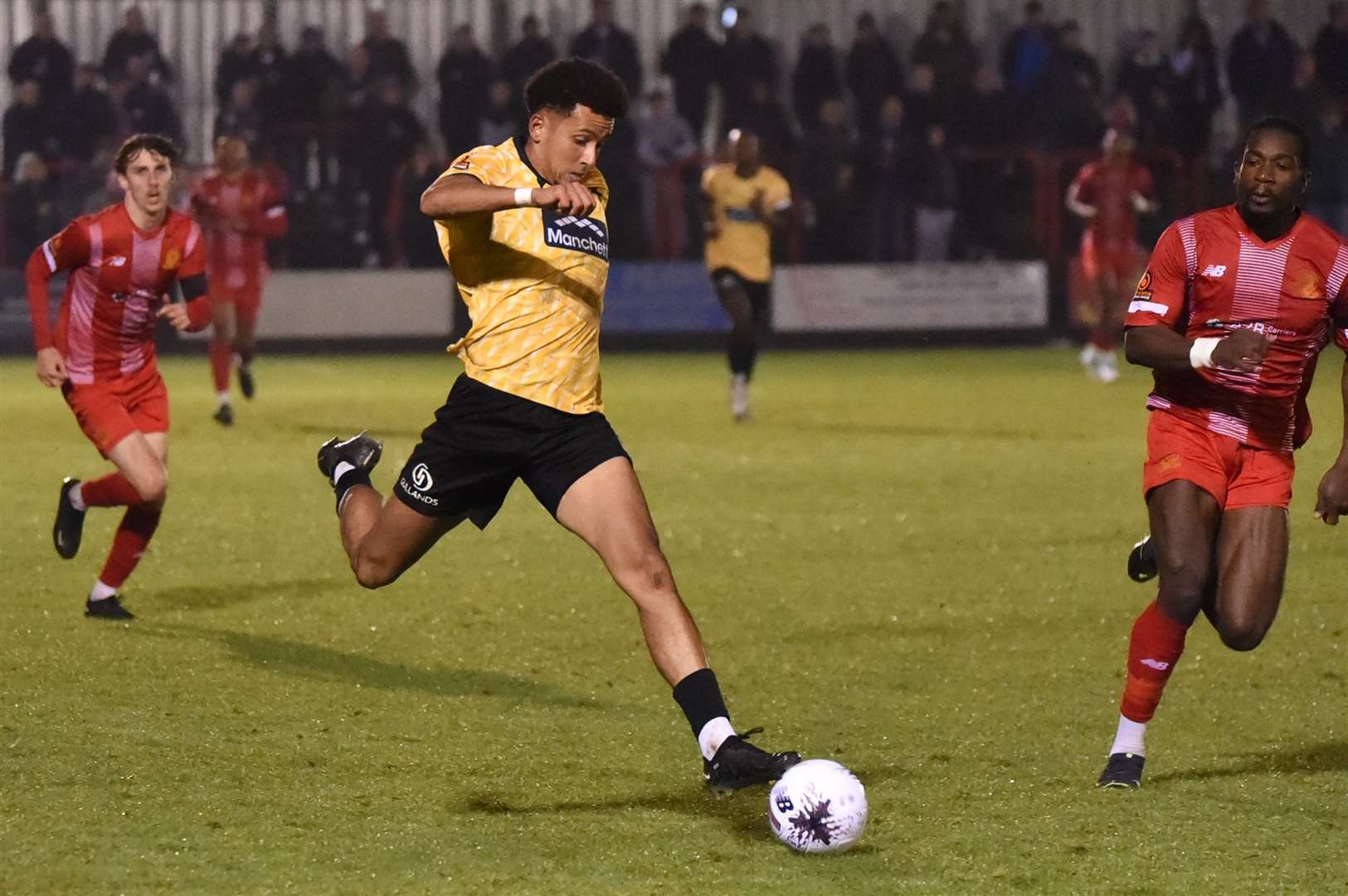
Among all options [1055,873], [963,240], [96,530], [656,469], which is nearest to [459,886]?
[1055,873]

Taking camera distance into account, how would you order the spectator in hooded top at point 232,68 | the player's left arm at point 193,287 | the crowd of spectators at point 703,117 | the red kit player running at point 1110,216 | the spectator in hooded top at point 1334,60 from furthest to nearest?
the spectator in hooded top at point 1334,60 < the spectator in hooded top at point 232,68 < the crowd of spectators at point 703,117 < the red kit player running at point 1110,216 < the player's left arm at point 193,287

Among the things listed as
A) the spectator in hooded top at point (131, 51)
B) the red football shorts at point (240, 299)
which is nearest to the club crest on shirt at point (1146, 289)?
the red football shorts at point (240, 299)

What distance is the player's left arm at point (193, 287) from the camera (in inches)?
352

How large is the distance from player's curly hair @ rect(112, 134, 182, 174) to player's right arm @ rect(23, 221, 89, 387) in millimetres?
335

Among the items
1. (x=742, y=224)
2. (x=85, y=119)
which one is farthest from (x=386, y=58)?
(x=742, y=224)

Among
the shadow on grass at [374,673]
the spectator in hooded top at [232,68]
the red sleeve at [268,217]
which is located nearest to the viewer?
the shadow on grass at [374,673]

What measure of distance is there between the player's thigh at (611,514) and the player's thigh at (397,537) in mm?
443

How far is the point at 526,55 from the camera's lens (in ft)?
73.3

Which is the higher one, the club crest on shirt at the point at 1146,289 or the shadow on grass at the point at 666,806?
the club crest on shirt at the point at 1146,289

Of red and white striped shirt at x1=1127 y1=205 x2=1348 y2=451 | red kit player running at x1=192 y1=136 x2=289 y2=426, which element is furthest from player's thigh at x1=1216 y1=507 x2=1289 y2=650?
red kit player running at x1=192 y1=136 x2=289 y2=426

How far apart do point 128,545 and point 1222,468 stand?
456 centimetres

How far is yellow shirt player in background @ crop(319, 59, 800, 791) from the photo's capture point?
5.66 meters

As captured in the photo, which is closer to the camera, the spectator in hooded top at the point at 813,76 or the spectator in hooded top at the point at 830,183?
the spectator in hooded top at the point at 830,183

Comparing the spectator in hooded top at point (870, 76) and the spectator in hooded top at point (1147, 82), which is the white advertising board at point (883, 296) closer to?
the spectator in hooded top at point (870, 76)
